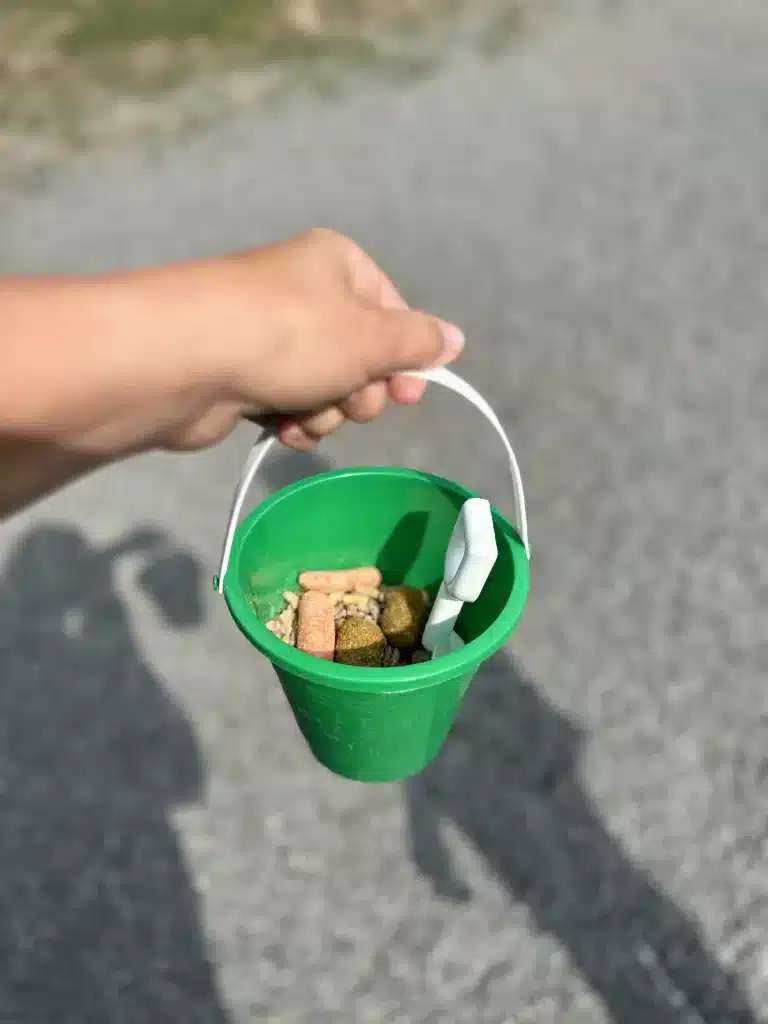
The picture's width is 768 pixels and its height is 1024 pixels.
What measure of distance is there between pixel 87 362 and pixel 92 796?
1046mm

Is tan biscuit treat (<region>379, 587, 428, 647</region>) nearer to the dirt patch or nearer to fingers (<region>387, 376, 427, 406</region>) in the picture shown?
fingers (<region>387, 376, 427, 406</region>)

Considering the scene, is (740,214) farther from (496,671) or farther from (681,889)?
(681,889)

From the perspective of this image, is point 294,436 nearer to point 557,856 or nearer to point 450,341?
point 450,341

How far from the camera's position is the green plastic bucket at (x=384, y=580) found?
0.69 metres

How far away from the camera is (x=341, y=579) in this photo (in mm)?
858

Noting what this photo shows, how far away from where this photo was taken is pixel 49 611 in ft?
5.66

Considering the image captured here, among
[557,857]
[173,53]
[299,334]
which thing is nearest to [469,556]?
[299,334]

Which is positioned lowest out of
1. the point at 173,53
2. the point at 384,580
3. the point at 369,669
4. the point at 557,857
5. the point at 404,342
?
the point at 557,857

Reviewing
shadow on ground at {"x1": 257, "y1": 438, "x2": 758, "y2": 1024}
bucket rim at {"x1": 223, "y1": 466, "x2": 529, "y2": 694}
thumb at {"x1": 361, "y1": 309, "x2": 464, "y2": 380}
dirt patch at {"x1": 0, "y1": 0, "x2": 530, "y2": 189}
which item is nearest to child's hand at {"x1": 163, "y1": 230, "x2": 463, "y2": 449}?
thumb at {"x1": 361, "y1": 309, "x2": 464, "y2": 380}

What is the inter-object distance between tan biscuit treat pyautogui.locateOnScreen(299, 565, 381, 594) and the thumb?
0.18 m

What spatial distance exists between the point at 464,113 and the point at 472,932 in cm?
238

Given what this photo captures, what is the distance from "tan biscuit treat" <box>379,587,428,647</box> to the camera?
818 millimetres

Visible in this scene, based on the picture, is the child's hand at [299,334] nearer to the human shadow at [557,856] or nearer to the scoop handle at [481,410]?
the scoop handle at [481,410]

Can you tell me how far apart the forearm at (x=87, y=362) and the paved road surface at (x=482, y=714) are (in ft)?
2.92
